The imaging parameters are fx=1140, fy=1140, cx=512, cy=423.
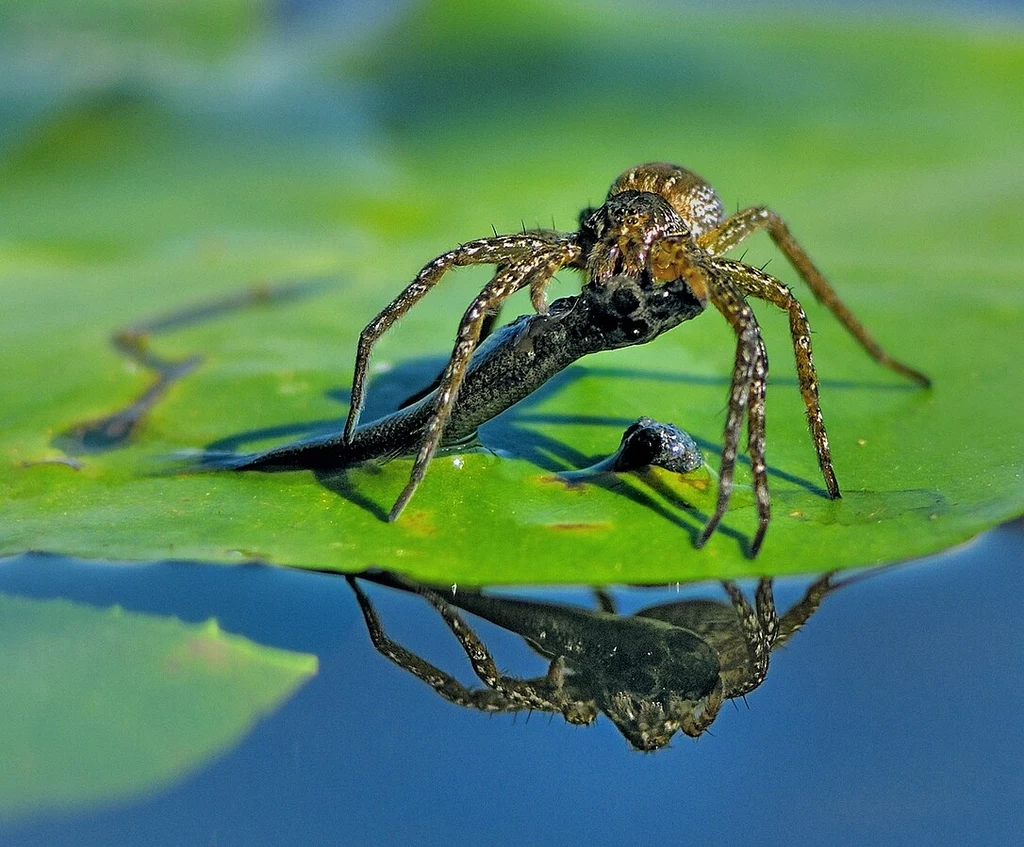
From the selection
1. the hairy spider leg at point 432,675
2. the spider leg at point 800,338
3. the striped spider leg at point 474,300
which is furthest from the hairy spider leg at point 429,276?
the hairy spider leg at point 432,675

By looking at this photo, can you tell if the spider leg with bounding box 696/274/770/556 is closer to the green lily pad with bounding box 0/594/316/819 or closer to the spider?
the spider

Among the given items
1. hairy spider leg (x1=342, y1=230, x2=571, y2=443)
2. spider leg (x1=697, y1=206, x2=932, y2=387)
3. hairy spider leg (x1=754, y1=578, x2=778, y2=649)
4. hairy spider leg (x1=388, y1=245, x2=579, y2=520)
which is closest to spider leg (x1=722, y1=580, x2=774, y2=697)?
hairy spider leg (x1=754, y1=578, x2=778, y2=649)

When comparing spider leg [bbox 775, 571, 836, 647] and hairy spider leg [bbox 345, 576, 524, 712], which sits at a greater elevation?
spider leg [bbox 775, 571, 836, 647]

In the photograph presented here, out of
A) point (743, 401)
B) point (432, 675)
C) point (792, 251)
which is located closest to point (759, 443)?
point (743, 401)

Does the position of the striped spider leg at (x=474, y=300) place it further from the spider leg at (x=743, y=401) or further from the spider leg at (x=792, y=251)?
the spider leg at (x=792, y=251)

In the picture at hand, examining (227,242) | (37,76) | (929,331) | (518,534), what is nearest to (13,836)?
(518,534)

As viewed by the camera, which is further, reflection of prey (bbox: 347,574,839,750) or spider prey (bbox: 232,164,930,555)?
spider prey (bbox: 232,164,930,555)

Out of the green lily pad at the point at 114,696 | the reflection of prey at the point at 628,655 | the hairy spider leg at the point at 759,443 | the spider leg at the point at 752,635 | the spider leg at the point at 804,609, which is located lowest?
the green lily pad at the point at 114,696

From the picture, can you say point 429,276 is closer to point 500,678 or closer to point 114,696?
point 500,678
